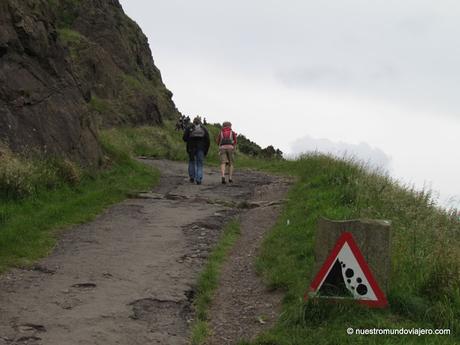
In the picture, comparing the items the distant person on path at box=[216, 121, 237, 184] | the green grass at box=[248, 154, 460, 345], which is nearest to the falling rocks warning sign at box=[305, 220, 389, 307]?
the green grass at box=[248, 154, 460, 345]

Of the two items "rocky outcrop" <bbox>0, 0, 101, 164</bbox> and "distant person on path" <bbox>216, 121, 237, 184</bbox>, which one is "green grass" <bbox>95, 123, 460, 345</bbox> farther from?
"rocky outcrop" <bbox>0, 0, 101, 164</bbox>

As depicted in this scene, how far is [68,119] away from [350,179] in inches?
269

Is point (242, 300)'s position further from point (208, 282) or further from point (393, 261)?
point (393, 261)

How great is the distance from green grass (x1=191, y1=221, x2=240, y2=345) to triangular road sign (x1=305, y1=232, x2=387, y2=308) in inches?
43.2

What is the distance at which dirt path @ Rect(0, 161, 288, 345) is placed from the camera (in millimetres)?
5539

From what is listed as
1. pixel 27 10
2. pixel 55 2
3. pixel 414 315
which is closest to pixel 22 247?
pixel 414 315

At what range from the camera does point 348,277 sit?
223 inches

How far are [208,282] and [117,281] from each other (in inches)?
42.5

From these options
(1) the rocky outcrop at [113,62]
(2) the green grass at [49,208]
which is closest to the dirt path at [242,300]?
(2) the green grass at [49,208]

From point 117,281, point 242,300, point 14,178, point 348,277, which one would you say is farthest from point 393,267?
point 14,178

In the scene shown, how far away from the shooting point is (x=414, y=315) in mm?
5641

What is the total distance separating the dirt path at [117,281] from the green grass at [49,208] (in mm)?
277

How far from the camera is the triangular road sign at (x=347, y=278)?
18.4ft

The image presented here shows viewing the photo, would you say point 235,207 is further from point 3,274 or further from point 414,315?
point 414,315
